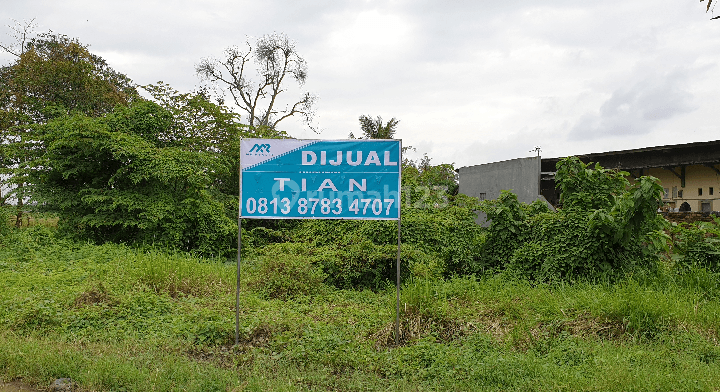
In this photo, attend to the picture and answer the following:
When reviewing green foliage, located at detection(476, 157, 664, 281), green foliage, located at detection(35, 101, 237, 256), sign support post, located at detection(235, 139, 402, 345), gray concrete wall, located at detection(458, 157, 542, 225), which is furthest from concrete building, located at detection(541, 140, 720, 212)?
sign support post, located at detection(235, 139, 402, 345)

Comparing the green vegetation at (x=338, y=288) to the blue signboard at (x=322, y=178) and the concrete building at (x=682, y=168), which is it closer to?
the blue signboard at (x=322, y=178)

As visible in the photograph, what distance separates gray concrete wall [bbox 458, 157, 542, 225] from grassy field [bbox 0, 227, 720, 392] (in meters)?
14.0

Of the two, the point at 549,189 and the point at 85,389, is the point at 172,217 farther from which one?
the point at 549,189

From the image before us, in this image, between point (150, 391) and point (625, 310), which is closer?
point (150, 391)

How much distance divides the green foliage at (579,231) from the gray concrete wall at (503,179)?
1139 centimetres

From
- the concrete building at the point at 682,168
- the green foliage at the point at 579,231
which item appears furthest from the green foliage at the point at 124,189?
the concrete building at the point at 682,168

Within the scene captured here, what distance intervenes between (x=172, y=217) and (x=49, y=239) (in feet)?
8.71

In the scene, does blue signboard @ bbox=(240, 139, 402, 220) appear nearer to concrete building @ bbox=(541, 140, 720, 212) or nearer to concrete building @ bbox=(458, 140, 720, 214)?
concrete building @ bbox=(458, 140, 720, 214)

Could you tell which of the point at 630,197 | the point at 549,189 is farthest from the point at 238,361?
the point at 549,189

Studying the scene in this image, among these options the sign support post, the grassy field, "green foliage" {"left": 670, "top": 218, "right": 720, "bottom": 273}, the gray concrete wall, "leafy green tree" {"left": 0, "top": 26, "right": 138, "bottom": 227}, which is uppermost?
"leafy green tree" {"left": 0, "top": 26, "right": 138, "bottom": 227}

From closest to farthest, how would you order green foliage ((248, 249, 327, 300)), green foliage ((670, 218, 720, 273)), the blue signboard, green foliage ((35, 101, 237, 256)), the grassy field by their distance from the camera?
the grassy field
the blue signboard
green foliage ((670, 218, 720, 273))
green foliage ((248, 249, 327, 300))
green foliage ((35, 101, 237, 256))

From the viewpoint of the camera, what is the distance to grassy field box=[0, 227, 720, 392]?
4.10 metres

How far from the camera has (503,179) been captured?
22.9m

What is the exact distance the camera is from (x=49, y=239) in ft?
35.4
